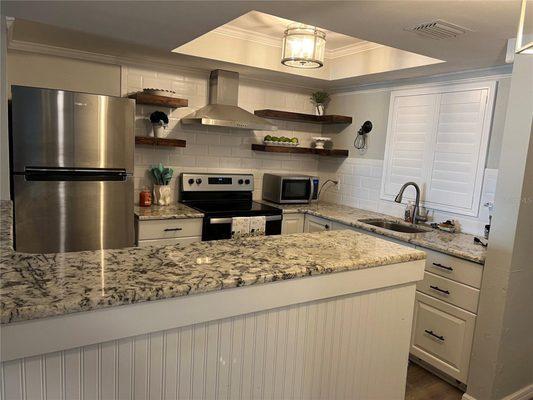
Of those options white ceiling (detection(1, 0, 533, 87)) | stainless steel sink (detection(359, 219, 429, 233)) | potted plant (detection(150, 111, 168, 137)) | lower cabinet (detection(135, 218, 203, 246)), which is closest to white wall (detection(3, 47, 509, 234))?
potted plant (detection(150, 111, 168, 137))

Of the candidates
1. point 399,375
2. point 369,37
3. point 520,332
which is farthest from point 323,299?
point 520,332

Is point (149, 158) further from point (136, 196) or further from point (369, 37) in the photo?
point (369, 37)

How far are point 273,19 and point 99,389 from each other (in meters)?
2.79

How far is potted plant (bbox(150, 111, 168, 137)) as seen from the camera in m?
3.47

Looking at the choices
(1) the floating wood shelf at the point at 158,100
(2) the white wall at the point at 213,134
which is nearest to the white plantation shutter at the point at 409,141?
(2) the white wall at the point at 213,134

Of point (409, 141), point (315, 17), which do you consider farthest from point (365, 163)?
point (315, 17)

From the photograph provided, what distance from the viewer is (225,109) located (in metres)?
3.64

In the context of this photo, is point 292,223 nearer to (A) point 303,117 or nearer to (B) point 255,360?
(A) point 303,117

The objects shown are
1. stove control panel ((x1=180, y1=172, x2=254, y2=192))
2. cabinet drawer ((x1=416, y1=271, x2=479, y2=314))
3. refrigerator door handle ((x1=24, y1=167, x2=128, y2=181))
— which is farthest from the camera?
stove control panel ((x1=180, y1=172, x2=254, y2=192))

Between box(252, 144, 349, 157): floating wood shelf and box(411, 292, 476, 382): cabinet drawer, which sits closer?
box(411, 292, 476, 382): cabinet drawer

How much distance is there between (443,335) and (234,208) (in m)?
1.94

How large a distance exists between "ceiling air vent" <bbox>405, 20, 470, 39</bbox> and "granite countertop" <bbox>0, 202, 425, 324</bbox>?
46.6 inches

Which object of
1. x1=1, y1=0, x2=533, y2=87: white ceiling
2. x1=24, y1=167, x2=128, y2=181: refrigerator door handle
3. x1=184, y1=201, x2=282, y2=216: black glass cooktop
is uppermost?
x1=1, y1=0, x2=533, y2=87: white ceiling

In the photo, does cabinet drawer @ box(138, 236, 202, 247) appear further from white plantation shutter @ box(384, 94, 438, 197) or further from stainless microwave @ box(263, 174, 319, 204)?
white plantation shutter @ box(384, 94, 438, 197)
